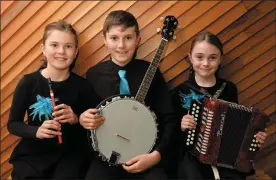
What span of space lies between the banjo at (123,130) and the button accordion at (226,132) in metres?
0.30

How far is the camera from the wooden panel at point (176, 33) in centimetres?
282

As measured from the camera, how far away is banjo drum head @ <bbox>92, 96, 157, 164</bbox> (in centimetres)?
225

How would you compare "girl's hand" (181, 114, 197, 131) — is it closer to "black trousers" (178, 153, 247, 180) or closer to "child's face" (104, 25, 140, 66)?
"black trousers" (178, 153, 247, 180)

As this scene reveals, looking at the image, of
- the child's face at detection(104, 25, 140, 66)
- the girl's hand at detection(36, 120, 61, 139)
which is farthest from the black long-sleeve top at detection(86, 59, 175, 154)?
the girl's hand at detection(36, 120, 61, 139)

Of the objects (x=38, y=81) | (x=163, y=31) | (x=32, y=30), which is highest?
(x=32, y=30)

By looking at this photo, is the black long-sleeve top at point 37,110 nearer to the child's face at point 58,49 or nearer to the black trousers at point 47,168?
the black trousers at point 47,168

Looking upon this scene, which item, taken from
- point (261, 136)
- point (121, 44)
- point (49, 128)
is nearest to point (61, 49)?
point (121, 44)

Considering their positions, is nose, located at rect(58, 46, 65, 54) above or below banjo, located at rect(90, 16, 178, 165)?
above

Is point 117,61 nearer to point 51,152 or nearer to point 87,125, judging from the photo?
point 87,125

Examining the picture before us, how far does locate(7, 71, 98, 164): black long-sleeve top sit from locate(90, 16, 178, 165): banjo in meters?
0.30

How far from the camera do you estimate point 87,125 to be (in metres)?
2.24

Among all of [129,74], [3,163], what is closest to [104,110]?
[129,74]

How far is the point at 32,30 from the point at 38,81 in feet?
2.20

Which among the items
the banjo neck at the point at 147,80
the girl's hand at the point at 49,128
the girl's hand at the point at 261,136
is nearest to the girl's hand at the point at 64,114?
the girl's hand at the point at 49,128
